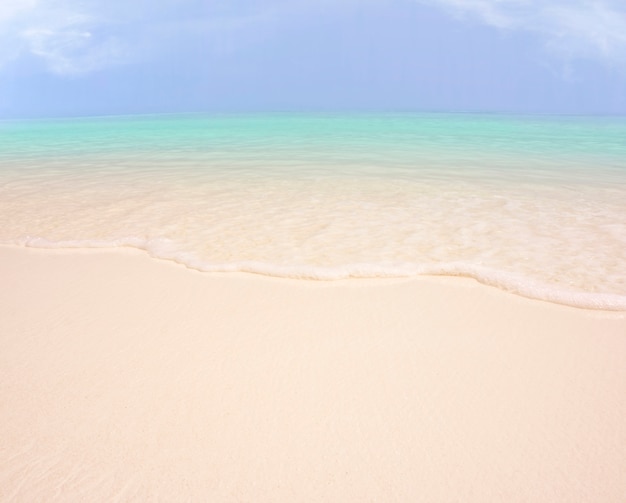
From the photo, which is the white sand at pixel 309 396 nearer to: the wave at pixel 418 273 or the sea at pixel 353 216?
the wave at pixel 418 273

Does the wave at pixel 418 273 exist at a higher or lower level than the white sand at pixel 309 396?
lower

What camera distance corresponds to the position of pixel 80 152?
51.3 ft

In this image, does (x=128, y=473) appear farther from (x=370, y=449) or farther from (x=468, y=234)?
(x=468, y=234)

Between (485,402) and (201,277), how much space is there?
2598 millimetres

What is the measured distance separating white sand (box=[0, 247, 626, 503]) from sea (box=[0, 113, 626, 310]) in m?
0.60

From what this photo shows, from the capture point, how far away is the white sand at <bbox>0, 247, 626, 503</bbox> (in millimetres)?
1889

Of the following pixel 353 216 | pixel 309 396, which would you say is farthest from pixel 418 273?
pixel 353 216

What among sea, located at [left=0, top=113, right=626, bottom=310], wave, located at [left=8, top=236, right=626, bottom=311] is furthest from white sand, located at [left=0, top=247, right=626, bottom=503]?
sea, located at [left=0, top=113, right=626, bottom=310]

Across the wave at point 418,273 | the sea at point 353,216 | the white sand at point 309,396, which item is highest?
the white sand at point 309,396

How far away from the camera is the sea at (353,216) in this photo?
415 centimetres

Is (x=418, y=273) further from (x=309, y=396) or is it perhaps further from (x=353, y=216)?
(x=353, y=216)

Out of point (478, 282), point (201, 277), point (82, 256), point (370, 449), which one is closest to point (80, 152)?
point (82, 256)

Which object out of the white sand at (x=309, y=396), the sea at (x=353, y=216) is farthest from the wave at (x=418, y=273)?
the white sand at (x=309, y=396)

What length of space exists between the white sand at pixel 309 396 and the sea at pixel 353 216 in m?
0.60
